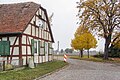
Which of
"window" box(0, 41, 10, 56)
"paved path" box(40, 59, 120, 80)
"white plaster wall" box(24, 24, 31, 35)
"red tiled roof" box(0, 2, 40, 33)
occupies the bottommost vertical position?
"paved path" box(40, 59, 120, 80)

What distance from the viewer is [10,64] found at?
78.9ft

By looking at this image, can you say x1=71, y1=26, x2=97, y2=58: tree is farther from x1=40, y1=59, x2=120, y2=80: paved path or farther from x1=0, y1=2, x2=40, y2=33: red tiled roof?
x1=40, y1=59, x2=120, y2=80: paved path

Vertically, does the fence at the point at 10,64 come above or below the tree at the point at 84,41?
below

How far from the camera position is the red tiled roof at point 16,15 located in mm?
27953

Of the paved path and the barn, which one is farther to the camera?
the barn

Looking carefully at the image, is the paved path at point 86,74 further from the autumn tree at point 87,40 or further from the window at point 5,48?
the autumn tree at point 87,40

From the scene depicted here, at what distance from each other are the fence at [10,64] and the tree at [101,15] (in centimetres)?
2515

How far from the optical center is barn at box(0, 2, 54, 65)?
27.6 meters

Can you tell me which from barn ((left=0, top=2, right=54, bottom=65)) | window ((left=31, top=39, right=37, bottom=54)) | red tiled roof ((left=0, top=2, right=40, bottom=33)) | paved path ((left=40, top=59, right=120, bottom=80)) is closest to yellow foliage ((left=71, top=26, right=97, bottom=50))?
barn ((left=0, top=2, right=54, bottom=65))

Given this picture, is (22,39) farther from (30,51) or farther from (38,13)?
(38,13)

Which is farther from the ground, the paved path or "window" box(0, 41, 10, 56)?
"window" box(0, 41, 10, 56)

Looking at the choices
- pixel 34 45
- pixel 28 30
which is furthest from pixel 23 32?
pixel 34 45

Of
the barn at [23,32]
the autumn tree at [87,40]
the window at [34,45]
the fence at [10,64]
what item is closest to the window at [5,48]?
the barn at [23,32]

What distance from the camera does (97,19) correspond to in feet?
164
